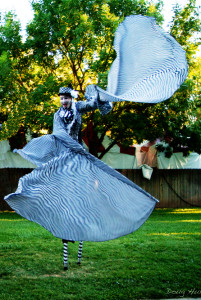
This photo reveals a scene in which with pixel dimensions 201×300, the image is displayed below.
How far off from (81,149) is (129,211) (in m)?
1.05

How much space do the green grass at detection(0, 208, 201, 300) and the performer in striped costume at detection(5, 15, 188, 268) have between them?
0.54 metres

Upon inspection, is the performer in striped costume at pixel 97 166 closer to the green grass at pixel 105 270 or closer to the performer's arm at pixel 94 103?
the performer's arm at pixel 94 103

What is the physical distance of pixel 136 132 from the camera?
15727mm

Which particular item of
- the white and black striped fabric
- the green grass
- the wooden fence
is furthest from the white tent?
the white and black striped fabric

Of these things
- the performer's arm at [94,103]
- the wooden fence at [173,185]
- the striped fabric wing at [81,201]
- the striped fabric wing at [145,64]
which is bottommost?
the wooden fence at [173,185]

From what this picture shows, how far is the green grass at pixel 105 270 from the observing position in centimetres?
482

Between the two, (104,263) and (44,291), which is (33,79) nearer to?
(104,263)

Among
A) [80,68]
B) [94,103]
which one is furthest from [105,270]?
[80,68]

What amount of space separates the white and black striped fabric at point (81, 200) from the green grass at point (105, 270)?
821mm

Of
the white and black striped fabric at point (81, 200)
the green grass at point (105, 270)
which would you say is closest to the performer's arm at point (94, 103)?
the white and black striped fabric at point (81, 200)

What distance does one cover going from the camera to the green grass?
15.8 ft

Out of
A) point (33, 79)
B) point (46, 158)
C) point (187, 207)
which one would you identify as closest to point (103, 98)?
point (46, 158)

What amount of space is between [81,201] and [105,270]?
5.32 ft

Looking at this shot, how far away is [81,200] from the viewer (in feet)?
15.3
